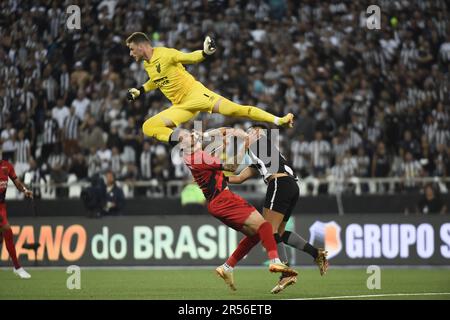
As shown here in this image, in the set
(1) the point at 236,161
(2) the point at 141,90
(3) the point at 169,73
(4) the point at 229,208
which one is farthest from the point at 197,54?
(4) the point at 229,208

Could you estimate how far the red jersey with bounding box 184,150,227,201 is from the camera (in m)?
14.4

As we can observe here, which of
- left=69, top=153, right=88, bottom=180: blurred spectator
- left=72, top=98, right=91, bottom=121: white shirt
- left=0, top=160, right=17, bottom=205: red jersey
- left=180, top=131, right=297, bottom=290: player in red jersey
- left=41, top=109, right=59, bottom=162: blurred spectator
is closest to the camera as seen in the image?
left=180, top=131, right=297, bottom=290: player in red jersey

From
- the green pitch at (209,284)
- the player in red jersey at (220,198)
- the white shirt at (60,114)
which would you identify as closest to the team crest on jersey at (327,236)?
the green pitch at (209,284)

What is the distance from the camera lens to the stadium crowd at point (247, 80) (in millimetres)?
24688

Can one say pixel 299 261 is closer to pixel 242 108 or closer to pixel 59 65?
pixel 242 108

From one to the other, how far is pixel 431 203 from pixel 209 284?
7.90 meters

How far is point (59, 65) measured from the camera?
26.6 meters

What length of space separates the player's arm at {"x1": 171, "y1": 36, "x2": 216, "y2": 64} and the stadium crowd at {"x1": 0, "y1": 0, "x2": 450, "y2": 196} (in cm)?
839

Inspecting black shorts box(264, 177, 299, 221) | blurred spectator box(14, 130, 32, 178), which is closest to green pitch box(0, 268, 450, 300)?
black shorts box(264, 177, 299, 221)

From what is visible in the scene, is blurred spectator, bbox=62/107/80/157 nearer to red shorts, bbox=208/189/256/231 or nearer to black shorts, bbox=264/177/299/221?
black shorts, bbox=264/177/299/221

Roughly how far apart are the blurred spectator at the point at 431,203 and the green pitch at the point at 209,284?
2.75 m

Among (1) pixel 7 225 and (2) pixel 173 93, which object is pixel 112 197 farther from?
(2) pixel 173 93

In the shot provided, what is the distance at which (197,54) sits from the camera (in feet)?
51.4

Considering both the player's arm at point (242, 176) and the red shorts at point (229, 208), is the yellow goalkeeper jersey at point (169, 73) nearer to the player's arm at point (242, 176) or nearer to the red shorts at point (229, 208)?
the player's arm at point (242, 176)
